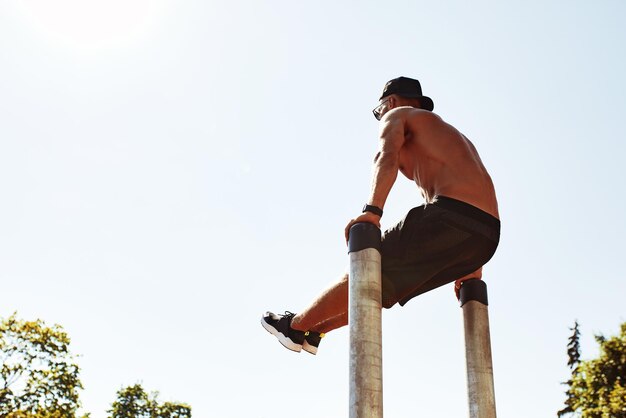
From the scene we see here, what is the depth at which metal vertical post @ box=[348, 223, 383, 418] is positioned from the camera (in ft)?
12.8

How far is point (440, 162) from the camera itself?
5094 mm

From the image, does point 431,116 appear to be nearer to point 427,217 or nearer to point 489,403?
point 427,217

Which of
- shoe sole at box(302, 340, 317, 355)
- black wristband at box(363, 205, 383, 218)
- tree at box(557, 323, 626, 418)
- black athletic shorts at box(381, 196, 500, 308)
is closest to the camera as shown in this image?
black wristband at box(363, 205, 383, 218)

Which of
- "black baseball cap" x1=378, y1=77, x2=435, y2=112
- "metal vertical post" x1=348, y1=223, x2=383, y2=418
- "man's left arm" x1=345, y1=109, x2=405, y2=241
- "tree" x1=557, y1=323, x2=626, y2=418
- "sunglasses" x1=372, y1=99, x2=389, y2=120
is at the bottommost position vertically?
"metal vertical post" x1=348, y1=223, x2=383, y2=418

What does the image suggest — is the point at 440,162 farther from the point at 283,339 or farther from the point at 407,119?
the point at 283,339

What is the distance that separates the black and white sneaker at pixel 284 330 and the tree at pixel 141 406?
58317mm

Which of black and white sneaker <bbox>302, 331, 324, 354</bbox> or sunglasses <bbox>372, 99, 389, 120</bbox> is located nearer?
black and white sneaker <bbox>302, 331, 324, 354</bbox>

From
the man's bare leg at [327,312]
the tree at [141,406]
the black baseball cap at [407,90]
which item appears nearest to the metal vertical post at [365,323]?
the man's bare leg at [327,312]

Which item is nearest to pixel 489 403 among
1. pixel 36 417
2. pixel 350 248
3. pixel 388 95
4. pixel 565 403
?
pixel 350 248

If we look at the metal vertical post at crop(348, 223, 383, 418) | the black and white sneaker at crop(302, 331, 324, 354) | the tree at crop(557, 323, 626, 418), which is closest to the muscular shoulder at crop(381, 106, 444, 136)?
the metal vertical post at crop(348, 223, 383, 418)

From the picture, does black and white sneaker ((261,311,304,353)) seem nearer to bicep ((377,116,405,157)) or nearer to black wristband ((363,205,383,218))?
black wristband ((363,205,383,218))

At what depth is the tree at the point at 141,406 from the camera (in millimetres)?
58969

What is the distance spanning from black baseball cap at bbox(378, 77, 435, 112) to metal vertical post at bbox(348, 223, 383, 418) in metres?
1.76

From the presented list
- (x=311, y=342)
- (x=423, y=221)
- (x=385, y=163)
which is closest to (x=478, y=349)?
A: (x=423, y=221)
